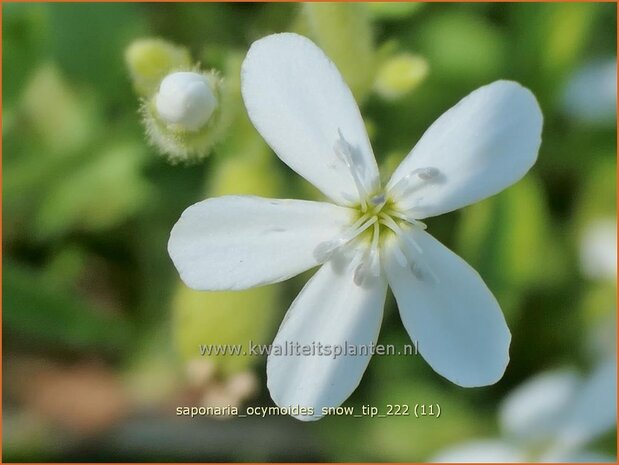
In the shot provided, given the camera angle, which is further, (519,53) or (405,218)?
(519,53)

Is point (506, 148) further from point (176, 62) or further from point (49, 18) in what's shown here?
point (49, 18)

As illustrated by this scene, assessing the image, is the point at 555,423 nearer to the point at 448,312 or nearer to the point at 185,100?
the point at 448,312

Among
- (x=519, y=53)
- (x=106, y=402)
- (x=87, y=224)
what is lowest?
(x=106, y=402)

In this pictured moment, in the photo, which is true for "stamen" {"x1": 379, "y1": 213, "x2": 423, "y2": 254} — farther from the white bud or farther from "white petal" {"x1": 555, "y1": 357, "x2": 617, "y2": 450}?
"white petal" {"x1": 555, "y1": 357, "x2": 617, "y2": 450}

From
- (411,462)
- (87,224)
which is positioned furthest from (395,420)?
(87,224)

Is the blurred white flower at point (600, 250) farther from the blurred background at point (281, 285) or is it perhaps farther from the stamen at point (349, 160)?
the stamen at point (349, 160)

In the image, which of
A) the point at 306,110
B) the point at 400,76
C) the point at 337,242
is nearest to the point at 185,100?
the point at 306,110

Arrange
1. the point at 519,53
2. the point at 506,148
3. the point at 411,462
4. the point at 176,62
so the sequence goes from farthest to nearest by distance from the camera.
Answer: the point at 519,53 → the point at 411,462 → the point at 176,62 → the point at 506,148
